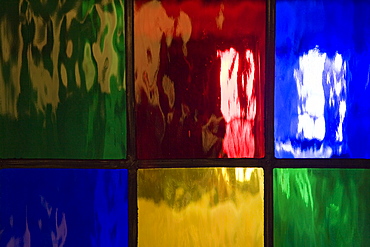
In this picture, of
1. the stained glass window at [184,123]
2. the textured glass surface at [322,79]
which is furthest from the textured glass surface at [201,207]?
the textured glass surface at [322,79]

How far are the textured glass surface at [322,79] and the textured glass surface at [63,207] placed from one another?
1.58 ft

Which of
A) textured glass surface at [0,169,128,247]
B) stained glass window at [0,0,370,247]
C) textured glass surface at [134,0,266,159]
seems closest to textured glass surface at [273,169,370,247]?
stained glass window at [0,0,370,247]

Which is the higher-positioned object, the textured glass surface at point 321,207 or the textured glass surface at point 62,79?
the textured glass surface at point 62,79

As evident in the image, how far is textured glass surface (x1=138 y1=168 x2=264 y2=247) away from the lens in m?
0.92

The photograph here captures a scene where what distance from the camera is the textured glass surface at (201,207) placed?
0.92 m

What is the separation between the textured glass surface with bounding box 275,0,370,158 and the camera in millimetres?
905

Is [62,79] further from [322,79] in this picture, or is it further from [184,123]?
[322,79]

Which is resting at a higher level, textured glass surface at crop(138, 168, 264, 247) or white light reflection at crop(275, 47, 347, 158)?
white light reflection at crop(275, 47, 347, 158)

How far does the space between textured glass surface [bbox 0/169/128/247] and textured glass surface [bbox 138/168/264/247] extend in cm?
8

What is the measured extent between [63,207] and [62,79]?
0.35 meters

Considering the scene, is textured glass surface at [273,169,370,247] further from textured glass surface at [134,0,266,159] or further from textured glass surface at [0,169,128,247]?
textured glass surface at [0,169,128,247]

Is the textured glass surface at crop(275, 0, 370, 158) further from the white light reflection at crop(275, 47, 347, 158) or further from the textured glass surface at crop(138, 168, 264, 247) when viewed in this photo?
the textured glass surface at crop(138, 168, 264, 247)

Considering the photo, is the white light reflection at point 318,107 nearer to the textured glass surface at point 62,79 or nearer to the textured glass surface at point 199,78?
the textured glass surface at point 199,78

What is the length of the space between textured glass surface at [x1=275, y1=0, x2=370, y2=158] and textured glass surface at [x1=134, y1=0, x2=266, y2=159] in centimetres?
6
